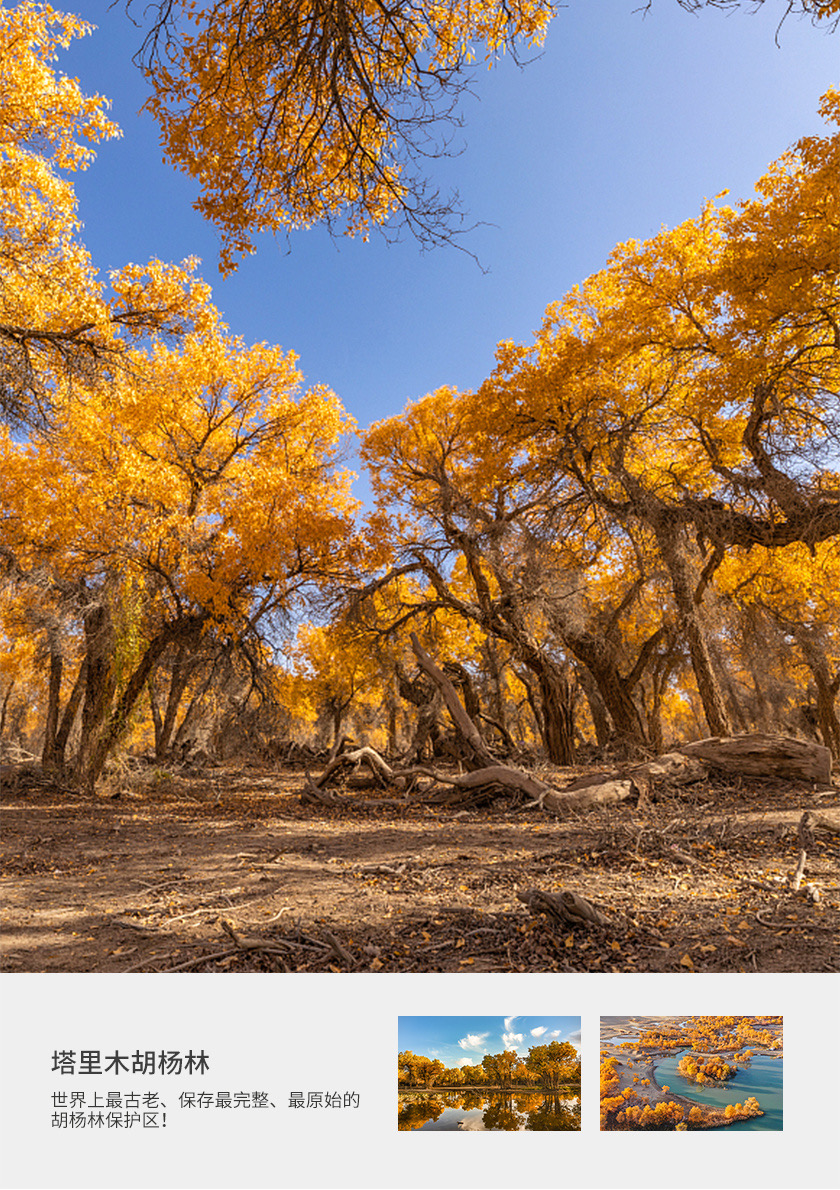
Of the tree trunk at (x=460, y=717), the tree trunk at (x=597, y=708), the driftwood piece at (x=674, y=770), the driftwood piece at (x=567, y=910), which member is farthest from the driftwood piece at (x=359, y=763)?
the tree trunk at (x=597, y=708)

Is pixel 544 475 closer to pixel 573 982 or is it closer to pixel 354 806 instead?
pixel 354 806

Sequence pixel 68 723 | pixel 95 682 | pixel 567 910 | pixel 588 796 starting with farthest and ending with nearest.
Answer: pixel 68 723 < pixel 95 682 < pixel 588 796 < pixel 567 910

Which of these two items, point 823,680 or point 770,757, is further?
point 823,680

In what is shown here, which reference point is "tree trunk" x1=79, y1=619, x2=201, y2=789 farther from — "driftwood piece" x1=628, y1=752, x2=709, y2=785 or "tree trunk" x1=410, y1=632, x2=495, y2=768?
"driftwood piece" x1=628, y1=752, x2=709, y2=785

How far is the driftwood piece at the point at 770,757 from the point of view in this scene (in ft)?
25.6

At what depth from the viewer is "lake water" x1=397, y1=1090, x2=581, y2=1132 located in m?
2.24

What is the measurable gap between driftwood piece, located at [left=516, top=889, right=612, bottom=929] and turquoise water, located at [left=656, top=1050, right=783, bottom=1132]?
1107mm

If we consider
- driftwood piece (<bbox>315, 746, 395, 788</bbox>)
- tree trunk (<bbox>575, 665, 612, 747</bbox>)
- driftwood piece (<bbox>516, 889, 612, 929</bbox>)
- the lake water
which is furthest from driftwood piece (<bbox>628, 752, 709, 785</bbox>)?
tree trunk (<bbox>575, 665, 612, 747</bbox>)

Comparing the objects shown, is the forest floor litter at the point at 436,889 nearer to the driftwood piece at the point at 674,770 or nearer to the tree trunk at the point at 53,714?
the driftwood piece at the point at 674,770

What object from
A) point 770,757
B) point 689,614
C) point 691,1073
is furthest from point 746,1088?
point 689,614

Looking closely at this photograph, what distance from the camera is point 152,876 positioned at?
18.0ft

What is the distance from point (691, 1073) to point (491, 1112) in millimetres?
702

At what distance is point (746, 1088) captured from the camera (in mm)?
2262

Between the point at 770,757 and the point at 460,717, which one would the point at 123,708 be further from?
the point at 770,757
